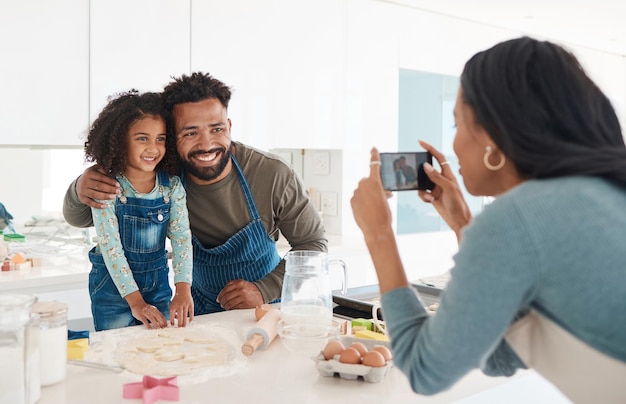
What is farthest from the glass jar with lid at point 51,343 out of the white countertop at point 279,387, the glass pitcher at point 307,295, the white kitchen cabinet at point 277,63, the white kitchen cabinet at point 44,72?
the white kitchen cabinet at point 277,63

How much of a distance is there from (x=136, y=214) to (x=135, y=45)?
4.30 feet

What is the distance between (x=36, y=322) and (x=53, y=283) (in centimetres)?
167

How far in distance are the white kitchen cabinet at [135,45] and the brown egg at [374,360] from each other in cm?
207

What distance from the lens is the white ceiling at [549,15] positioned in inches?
157

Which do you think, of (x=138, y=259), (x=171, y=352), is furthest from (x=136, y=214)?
(x=171, y=352)

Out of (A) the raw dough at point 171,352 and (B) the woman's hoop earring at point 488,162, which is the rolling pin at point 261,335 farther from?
(B) the woman's hoop earring at point 488,162

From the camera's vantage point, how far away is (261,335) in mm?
1437

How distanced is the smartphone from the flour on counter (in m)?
0.49

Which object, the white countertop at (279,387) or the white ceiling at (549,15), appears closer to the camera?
the white countertop at (279,387)

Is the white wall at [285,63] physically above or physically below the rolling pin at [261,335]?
above

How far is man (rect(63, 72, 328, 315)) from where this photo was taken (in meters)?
1.98

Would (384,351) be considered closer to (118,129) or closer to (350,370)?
(350,370)

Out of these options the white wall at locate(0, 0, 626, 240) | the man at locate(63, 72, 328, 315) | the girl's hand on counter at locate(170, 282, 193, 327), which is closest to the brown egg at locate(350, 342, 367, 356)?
the girl's hand on counter at locate(170, 282, 193, 327)

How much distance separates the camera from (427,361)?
89cm
